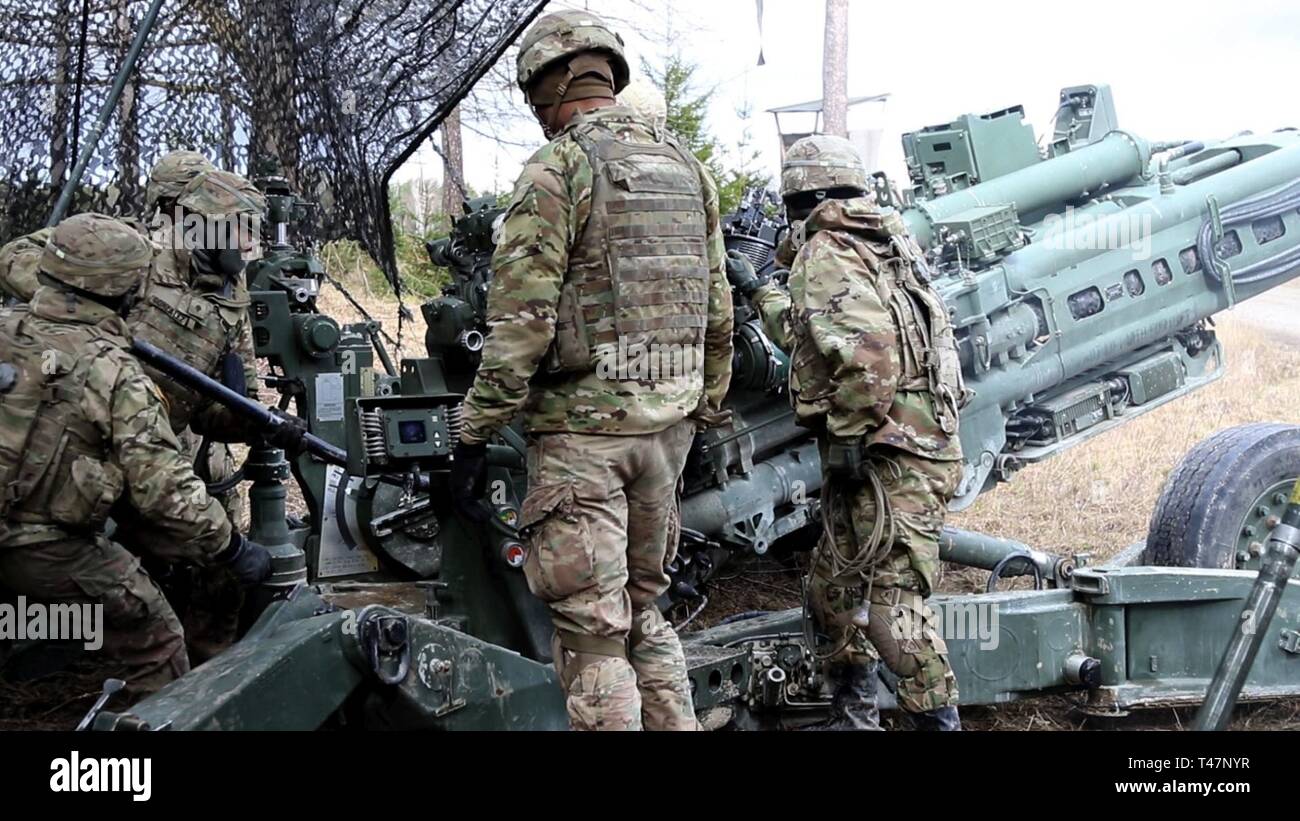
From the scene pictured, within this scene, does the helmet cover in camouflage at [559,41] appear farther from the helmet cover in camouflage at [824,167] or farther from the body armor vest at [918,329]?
the body armor vest at [918,329]

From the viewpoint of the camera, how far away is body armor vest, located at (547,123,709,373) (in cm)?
351

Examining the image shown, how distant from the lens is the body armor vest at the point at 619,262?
351cm

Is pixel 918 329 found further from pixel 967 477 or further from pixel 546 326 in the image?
pixel 967 477

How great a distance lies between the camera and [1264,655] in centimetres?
502

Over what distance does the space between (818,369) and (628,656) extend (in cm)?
120

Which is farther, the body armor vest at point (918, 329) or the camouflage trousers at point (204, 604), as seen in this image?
the camouflage trousers at point (204, 604)

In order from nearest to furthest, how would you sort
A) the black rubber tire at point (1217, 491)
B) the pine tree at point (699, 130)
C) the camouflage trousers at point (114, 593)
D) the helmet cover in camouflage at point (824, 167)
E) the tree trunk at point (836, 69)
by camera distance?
1. the camouflage trousers at point (114, 593)
2. the helmet cover in camouflage at point (824, 167)
3. the black rubber tire at point (1217, 491)
4. the pine tree at point (699, 130)
5. the tree trunk at point (836, 69)

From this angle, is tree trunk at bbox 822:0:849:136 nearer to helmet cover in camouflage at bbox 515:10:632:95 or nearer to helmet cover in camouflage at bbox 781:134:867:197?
helmet cover in camouflage at bbox 781:134:867:197

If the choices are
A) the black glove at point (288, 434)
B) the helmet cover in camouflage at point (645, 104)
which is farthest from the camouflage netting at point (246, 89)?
the black glove at point (288, 434)

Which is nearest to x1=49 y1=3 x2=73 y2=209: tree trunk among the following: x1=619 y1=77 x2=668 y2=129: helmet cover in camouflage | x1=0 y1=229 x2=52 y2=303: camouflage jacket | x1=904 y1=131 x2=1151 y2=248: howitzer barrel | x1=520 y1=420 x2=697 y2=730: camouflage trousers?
x1=0 y1=229 x2=52 y2=303: camouflage jacket

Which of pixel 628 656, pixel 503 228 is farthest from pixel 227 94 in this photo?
pixel 628 656

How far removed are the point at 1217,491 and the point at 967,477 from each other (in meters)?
0.96

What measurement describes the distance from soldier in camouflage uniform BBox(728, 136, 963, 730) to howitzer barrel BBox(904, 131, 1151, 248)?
5.23 feet

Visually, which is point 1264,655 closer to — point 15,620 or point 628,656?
point 628,656
